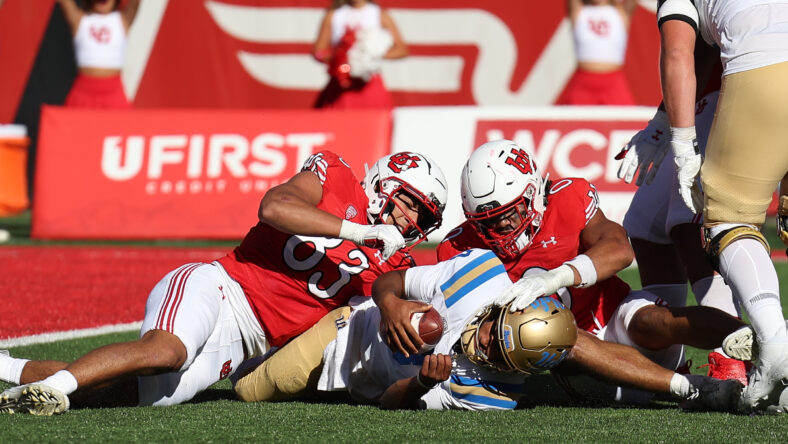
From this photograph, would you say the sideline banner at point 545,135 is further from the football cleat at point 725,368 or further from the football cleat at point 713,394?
the football cleat at point 713,394

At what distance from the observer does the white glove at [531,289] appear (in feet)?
12.0

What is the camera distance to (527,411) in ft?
12.7

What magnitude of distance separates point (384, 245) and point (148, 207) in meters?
5.91

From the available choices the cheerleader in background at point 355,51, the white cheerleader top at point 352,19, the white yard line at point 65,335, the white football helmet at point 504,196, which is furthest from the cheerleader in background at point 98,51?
the white football helmet at point 504,196

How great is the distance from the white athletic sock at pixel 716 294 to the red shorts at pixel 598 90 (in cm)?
697

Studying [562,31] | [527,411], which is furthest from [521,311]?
[562,31]

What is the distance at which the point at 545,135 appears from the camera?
9.52m

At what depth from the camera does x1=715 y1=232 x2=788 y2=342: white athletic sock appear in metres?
3.47

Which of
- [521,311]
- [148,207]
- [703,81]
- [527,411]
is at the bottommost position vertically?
[148,207]

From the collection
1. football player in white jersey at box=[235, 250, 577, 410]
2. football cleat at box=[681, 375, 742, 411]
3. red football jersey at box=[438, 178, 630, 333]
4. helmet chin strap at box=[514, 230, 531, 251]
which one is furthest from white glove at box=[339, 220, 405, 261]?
football cleat at box=[681, 375, 742, 411]

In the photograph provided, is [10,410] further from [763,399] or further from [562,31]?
[562,31]

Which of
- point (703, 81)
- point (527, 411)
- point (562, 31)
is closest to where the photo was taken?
point (527, 411)

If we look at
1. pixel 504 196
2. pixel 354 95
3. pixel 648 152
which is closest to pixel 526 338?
pixel 504 196

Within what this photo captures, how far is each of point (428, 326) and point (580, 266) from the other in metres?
0.57
